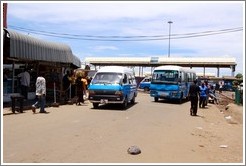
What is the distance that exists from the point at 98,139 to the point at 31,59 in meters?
10.3

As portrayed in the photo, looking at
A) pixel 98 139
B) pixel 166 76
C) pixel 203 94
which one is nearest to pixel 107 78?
pixel 203 94

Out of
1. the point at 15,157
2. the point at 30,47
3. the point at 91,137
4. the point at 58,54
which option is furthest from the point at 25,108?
the point at 15,157

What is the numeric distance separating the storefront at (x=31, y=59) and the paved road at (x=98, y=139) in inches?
139

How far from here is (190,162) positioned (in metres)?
7.68

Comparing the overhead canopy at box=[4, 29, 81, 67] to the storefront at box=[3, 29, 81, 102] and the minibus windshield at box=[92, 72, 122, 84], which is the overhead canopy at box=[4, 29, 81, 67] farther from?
the minibus windshield at box=[92, 72, 122, 84]

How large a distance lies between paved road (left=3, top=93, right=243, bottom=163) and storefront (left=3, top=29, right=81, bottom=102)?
11.6 feet

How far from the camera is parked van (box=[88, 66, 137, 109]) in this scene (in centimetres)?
1820

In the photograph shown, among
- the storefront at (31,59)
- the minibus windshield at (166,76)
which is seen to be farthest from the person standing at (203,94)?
the storefront at (31,59)

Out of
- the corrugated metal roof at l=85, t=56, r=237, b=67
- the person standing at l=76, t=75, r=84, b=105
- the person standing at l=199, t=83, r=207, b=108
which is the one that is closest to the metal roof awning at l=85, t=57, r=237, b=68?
the corrugated metal roof at l=85, t=56, r=237, b=67

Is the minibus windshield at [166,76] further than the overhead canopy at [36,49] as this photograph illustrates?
Yes

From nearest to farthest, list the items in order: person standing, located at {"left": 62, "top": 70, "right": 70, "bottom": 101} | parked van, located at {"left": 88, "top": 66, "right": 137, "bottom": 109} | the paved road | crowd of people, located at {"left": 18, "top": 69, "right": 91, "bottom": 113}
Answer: the paved road < crowd of people, located at {"left": 18, "top": 69, "right": 91, "bottom": 113} < parked van, located at {"left": 88, "top": 66, "right": 137, "bottom": 109} < person standing, located at {"left": 62, "top": 70, "right": 70, "bottom": 101}

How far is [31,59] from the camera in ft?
62.7

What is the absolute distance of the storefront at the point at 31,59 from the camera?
675 inches

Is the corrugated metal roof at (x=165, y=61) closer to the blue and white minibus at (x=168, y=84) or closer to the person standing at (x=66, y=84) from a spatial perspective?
the blue and white minibus at (x=168, y=84)
